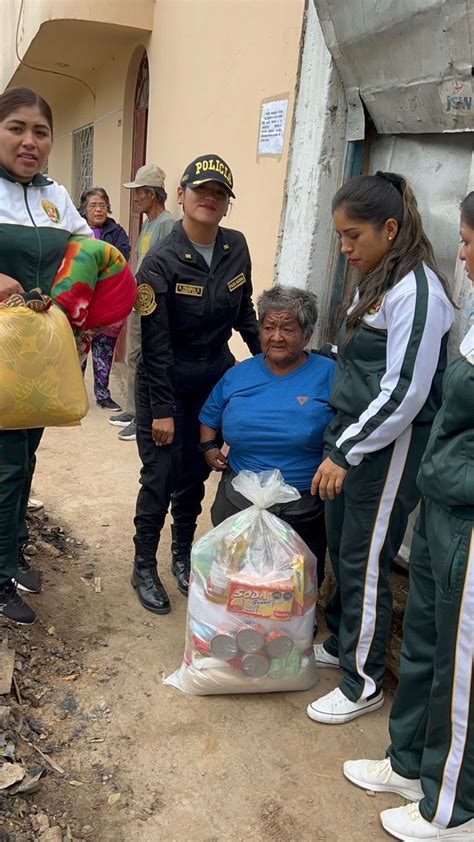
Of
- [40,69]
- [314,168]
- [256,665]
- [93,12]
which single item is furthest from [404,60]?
[40,69]

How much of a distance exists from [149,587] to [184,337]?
118 cm

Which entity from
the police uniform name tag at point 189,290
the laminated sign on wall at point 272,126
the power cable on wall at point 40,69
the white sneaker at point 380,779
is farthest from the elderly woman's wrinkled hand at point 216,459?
the power cable on wall at point 40,69

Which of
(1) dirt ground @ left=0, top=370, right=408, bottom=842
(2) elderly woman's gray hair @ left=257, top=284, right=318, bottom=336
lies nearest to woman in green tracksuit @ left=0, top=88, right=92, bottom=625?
(1) dirt ground @ left=0, top=370, right=408, bottom=842

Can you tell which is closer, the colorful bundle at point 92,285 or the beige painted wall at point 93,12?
the colorful bundle at point 92,285

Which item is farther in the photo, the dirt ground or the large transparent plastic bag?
the large transparent plastic bag

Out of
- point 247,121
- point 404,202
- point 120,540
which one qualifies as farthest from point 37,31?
point 404,202

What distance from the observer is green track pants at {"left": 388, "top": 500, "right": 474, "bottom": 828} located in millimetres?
1789

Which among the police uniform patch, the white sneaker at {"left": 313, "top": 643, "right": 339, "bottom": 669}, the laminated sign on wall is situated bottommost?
the white sneaker at {"left": 313, "top": 643, "right": 339, "bottom": 669}

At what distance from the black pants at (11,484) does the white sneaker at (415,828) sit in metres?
1.65

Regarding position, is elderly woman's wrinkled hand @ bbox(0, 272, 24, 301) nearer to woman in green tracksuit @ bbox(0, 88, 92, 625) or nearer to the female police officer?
woman in green tracksuit @ bbox(0, 88, 92, 625)

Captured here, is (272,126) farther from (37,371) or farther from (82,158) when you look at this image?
(82,158)

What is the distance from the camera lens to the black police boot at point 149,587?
3.18m

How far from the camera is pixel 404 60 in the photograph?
2.60m

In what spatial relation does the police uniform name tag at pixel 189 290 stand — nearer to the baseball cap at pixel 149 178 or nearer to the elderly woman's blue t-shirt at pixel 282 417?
the elderly woman's blue t-shirt at pixel 282 417
